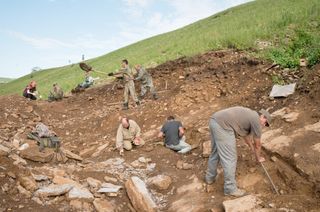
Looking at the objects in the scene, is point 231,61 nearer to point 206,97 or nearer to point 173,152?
point 206,97

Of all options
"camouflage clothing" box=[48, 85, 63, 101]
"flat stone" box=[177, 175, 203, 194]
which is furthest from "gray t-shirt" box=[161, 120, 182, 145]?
"camouflage clothing" box=[48, 85, 63, 101]

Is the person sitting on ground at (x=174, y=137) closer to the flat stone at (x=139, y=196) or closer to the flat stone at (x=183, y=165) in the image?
the flat stone at (x=183, y=165)

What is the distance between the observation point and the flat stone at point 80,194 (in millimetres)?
6453

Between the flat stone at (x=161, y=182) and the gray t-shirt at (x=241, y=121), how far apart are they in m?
1.87

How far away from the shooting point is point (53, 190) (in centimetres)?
655

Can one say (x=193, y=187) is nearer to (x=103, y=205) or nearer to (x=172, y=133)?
(x=103, y=205)

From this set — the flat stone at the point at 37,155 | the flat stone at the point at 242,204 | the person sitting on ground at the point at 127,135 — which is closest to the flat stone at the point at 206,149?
the person sitting on ground at the point at 127,135

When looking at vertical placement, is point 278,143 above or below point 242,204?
above

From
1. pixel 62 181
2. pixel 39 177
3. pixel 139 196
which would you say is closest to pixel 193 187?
pixel 139 196

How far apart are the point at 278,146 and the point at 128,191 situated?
2.91 m

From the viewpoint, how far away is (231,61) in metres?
13.7

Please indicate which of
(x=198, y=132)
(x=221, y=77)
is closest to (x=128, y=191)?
(x=198, y=132)

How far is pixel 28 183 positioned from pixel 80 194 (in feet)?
3.11

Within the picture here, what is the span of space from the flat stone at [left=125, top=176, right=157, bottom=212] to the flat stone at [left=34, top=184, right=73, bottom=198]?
3.58 ft
